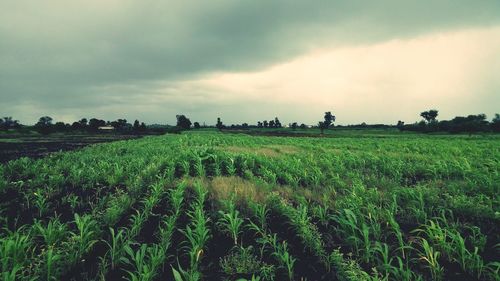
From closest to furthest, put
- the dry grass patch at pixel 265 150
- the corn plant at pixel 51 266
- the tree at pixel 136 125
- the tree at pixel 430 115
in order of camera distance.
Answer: the corn plant at pixel 51 266
the dry grass patch at pixel 265 150
the tree at pixel 136 125
the tree at pixel 430 115

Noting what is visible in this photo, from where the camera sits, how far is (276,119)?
162875mm

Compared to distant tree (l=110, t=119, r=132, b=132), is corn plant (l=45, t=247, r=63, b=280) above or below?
A: below

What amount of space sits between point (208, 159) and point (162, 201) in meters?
5.59

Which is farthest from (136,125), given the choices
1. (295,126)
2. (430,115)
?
(430,115)

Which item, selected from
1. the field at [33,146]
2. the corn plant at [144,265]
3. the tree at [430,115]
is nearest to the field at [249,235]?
the corn plant at [144,265]

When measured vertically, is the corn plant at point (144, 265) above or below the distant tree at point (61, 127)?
below

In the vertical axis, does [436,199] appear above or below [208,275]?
above

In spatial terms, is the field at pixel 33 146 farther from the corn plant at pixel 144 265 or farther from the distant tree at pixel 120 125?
the distant tree at pixel 120 125

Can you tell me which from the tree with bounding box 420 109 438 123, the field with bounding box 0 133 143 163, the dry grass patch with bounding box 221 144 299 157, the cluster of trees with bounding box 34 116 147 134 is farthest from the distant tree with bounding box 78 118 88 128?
the tree with bounding box 420 109 438 123

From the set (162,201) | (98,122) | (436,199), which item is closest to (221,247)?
(162,201)

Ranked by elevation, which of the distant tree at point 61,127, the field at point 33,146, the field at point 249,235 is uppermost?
the distant tree at point 61,127

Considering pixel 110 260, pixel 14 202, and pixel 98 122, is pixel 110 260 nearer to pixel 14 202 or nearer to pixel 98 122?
pixel 14 202

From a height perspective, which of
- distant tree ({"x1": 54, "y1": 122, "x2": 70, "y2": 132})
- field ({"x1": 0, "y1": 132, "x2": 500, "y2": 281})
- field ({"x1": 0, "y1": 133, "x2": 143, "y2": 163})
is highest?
distant tree ({"x1": 54, "y1": 122, "x2": 70, "y2": 132})

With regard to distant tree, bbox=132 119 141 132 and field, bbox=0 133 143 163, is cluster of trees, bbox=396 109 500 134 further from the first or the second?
distant tree, bbox=132 119 141 132
